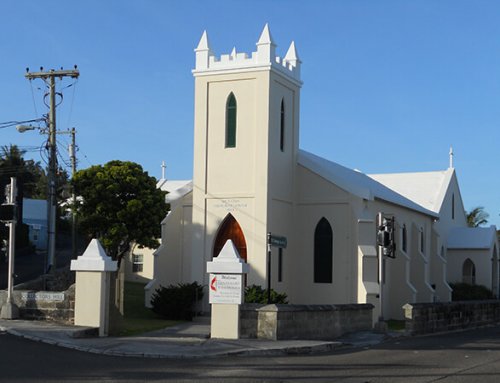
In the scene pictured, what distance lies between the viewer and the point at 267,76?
2883 centimetres

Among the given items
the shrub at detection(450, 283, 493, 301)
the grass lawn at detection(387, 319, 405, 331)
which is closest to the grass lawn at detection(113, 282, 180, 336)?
the grass lawn at detection(387, 319, 405, 331)

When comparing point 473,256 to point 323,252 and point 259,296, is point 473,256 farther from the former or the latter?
point 259,296

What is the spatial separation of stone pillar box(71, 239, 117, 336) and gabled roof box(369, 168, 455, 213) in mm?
30063

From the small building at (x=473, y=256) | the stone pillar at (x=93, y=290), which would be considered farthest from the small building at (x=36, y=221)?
the stone pillar at (x=93, y=290)

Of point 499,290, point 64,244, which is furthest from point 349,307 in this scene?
point 64,244

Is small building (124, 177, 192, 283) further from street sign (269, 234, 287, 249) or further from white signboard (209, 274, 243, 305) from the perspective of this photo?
white signboard (209, 274, 243, 305)

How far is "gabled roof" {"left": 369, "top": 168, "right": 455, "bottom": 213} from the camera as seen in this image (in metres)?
47.2

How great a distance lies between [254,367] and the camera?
1486 centimetres

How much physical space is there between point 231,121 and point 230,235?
437 centimetres

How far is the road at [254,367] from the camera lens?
1314 centimetres

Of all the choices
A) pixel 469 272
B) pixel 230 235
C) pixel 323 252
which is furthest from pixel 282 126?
pixel 469 272

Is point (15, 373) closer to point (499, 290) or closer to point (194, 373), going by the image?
point (194, 373)

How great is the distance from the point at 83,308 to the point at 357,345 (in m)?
7.36

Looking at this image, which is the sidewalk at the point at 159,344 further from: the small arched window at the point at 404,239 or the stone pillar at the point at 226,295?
the small arched window at the point at 404,239
